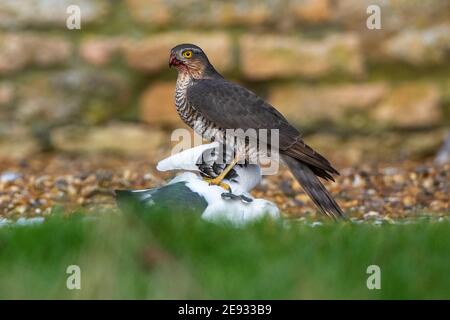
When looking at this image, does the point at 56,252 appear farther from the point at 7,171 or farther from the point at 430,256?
the point at 7,171

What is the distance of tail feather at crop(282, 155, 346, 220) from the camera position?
5832 mm

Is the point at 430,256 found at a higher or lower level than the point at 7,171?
lower


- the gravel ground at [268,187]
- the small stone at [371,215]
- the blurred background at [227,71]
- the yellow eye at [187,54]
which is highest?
the blurred background at [227,71]

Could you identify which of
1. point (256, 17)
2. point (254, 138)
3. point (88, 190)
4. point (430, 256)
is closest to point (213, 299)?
point (430, 256)

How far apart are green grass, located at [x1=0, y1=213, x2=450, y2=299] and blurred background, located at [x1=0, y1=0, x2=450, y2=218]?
404cm

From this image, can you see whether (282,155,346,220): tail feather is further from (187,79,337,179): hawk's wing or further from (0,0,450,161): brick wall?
(0,0,450,161): brick wall

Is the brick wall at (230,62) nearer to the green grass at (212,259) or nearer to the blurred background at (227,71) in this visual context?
the blurred background at (227,71)

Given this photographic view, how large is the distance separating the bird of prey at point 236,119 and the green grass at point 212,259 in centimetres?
151

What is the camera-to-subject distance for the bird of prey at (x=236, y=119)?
597 centimetres

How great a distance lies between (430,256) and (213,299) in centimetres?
103

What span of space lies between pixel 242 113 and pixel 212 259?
2364mm

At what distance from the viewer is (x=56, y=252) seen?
405 cm

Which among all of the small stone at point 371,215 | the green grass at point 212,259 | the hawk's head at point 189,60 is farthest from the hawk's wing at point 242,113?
the green grass at point 212,259

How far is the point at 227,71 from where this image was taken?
8.50m
